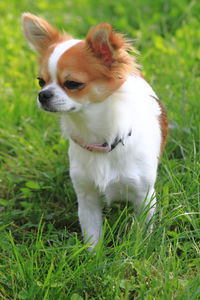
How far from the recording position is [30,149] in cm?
320

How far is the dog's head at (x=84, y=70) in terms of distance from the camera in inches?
78.5

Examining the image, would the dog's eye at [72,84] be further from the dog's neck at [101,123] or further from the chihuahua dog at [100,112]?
the dog's neck at [101,123]

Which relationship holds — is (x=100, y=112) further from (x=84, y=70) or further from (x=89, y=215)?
(x=89, y=215)

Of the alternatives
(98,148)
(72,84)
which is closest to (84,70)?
(72,84)

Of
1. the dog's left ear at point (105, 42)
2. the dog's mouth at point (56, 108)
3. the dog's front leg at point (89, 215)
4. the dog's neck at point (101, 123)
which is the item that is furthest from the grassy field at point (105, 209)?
the dog's mouth at point (56, 108)

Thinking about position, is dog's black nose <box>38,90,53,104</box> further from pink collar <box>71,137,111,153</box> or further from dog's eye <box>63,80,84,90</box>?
pink collar <box>71,137,111,153</box>

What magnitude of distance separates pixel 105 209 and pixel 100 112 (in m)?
0.71

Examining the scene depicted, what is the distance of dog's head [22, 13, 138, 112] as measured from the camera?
1.99 metres

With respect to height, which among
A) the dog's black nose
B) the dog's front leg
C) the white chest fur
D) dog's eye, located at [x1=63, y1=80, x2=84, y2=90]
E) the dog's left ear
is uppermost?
the dog's left ear

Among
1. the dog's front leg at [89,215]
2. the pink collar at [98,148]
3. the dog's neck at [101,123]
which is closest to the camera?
the dog's neck at [101,123]

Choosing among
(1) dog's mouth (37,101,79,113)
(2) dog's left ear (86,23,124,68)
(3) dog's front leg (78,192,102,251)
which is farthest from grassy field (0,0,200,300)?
(1) dog's mouth (37,101,79,113)

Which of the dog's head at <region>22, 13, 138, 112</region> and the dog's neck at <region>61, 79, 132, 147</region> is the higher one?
the dog's head at <region>22, 13, 138, 112</region>

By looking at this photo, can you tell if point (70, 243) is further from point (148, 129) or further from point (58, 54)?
point (58, 54)

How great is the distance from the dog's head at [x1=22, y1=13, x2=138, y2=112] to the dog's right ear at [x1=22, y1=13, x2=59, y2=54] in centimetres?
18
